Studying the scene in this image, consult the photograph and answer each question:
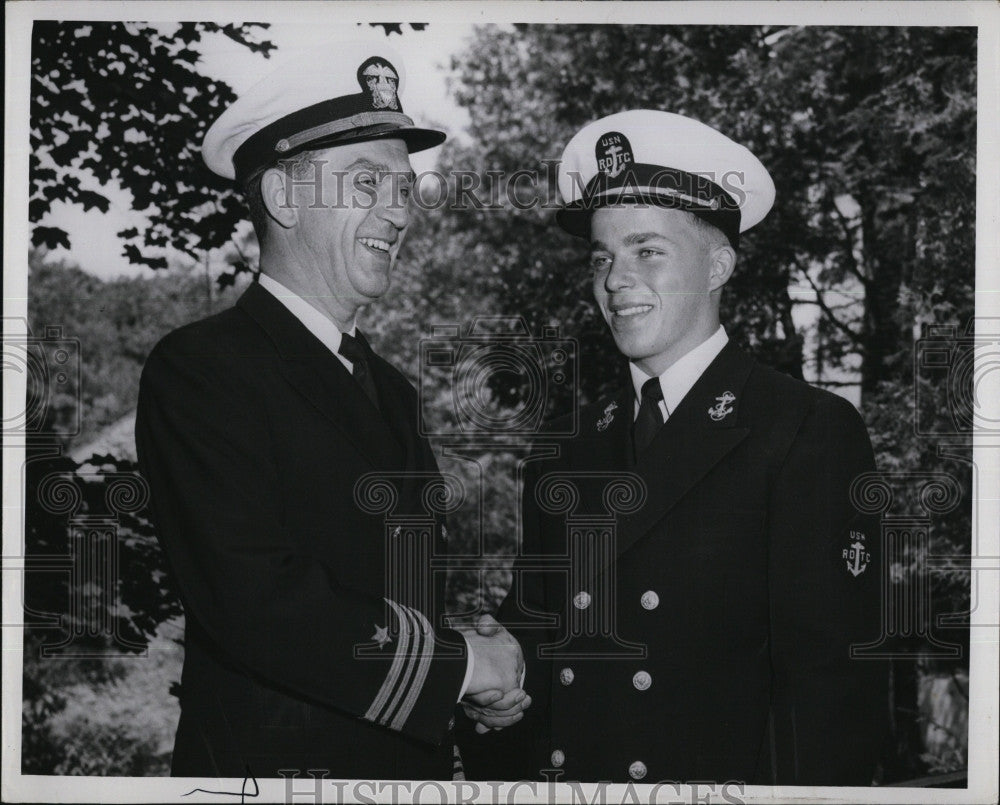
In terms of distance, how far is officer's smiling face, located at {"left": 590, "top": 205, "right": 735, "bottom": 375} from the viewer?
386 cm

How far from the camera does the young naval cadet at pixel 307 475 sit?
3533 mm

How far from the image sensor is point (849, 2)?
405cm

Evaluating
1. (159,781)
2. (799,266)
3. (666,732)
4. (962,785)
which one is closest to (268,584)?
(159,781)

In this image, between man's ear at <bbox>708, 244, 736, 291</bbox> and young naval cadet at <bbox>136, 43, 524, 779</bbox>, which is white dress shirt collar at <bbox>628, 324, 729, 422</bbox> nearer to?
man's ear at <bbox>708, 244, 736, 291</bbox>

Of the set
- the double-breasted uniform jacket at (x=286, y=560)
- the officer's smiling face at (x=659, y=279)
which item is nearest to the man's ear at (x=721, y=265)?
the officer's smiling face at (x=659, y=279)

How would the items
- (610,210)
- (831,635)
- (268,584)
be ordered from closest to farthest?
(268,584)
(831,635)
(610,210)

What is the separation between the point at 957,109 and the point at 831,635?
1999mm

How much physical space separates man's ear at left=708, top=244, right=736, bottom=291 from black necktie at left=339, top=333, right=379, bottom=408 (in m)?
1.27

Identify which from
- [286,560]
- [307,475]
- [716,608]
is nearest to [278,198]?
[307,475]

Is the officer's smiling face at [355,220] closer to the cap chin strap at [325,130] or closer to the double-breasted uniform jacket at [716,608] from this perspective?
the cap chin strap at [325,130]

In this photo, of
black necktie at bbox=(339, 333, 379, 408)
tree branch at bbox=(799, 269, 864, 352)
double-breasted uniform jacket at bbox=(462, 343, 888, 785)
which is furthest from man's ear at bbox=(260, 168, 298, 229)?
tree branch at bbox=(799, 269, 864, 352)

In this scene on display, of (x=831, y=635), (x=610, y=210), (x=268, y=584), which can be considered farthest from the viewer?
(x=610, y=210)

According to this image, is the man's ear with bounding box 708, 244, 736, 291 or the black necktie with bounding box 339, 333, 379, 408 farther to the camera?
the man's ear with bounding box 708, 244, 736, 291

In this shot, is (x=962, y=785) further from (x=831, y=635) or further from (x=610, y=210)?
(x=610, y=210)
